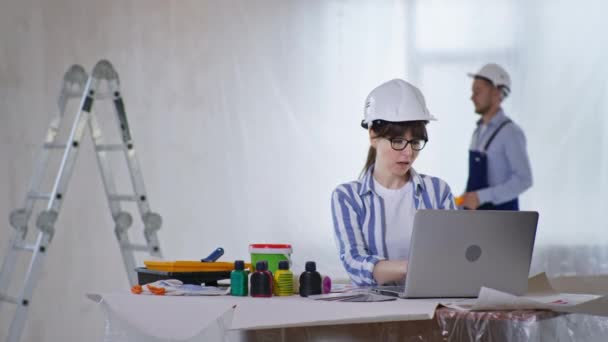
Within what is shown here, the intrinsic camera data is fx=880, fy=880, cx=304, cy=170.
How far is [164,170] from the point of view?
4.69 meters

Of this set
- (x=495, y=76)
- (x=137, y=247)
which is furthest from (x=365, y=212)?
(x=495, y=76)

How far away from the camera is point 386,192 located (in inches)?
95.8

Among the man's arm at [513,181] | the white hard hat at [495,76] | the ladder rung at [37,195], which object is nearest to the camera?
the ladder rung at [37,195]

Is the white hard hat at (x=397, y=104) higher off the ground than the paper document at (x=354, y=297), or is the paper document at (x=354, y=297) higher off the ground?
the white hard hat at (x=397, y=104)

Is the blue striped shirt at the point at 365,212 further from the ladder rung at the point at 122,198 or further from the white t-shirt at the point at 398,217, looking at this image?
the ladder rung at the point at 122,198

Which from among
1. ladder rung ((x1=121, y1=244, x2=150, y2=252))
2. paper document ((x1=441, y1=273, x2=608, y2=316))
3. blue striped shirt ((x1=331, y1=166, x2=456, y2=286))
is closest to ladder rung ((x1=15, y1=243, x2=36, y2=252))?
ladder rung ((x1=121, y1=244, x2=150, y2=252))

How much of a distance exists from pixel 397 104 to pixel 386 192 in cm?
27

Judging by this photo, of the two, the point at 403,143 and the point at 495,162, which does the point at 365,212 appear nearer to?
the point at 403,143

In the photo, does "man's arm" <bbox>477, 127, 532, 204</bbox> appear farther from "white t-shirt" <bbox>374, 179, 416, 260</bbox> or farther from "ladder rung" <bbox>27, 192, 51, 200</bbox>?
"ladder rung" <bbox>27, 192, 51, 200</bbox>

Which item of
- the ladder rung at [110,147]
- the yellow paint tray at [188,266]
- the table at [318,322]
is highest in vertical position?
the ladder rung at [110,147]

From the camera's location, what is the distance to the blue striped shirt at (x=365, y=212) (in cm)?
238

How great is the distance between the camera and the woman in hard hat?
7.55 ft

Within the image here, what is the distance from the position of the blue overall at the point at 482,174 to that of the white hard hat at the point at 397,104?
189 cm

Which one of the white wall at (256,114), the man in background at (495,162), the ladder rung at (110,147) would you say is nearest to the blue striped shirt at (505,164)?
the man in background at (495,162)
